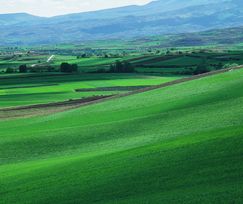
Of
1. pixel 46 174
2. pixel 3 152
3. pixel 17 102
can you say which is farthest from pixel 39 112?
pixel 46 174

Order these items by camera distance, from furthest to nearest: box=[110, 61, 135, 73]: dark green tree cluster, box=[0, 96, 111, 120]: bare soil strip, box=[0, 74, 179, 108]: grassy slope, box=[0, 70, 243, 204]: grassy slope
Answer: box=[110, 61, 135, 73]: dark green tree cluster
box=[0, 74, 179, 108]: grassy slope
box=[0, 96, 111, 120]: bare soil strip
box=[0, 70, 243, 204]: grassy slope

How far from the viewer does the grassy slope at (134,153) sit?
1967cm

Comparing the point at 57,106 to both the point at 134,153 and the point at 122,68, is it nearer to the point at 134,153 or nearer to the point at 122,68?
the point at 134,153

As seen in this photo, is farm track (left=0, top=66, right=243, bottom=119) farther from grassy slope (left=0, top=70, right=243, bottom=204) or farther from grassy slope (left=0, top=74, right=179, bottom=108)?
grassy slope (left=0, top=70, right=243, bottom=204)

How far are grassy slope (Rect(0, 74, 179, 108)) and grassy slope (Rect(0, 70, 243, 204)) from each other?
793 inches

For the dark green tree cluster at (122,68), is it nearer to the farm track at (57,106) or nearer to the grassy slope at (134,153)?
the farm track at (57,106)

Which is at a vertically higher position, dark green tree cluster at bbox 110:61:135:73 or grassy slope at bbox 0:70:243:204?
grassy slope at bbox 0:70:243:204

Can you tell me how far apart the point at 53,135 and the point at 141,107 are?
8713 millimetres

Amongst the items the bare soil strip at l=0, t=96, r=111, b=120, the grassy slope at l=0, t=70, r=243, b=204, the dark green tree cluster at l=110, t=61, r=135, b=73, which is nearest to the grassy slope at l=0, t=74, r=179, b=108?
the bare soil strip at l=0, t=96, r=111, b=120

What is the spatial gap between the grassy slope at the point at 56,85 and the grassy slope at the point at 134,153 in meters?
20.1

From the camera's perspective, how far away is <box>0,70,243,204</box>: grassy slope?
19.7 m

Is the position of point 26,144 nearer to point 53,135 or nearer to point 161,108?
point 53,135

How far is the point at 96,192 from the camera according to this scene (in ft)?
66.2

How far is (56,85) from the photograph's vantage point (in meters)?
75.9
